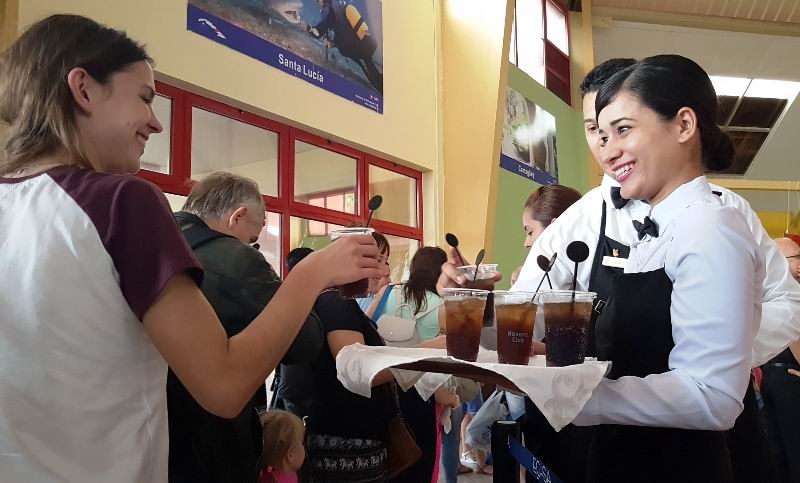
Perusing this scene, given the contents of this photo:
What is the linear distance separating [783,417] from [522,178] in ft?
20.4

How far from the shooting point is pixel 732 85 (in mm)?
11250

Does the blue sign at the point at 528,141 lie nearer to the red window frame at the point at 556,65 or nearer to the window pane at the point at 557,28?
the red window frame at the point at 556,65

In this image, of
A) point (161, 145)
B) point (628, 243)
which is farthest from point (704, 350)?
point (161, 145)

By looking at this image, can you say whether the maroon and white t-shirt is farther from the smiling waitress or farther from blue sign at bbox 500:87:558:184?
blue sign at bbox 500:87:558:184

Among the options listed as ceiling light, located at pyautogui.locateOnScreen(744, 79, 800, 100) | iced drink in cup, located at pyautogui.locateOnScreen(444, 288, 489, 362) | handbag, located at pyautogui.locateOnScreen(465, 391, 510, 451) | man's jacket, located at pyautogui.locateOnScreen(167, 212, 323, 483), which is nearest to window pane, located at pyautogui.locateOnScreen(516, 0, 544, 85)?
ceiling light, located at pyautogui.locateOnScreen(744, 79, 800, 100)

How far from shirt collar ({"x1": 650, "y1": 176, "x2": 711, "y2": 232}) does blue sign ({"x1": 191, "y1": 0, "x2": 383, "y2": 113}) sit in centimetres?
457

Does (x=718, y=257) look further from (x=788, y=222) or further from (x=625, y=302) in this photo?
(x=788, y=222)

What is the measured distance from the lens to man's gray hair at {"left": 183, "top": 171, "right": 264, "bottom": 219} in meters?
2.08

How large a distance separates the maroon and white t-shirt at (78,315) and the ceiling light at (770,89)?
12.5 meters

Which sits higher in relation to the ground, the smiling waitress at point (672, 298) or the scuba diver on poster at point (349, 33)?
the scuba diver on poster at point (349, 33)

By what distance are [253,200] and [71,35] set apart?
1075mm

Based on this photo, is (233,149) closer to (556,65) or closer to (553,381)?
(553,381)

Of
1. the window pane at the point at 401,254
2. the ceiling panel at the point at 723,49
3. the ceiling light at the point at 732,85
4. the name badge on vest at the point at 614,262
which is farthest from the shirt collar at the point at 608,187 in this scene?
the ceiling light at the point at 732,85

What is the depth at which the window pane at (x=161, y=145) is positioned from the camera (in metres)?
4.77
